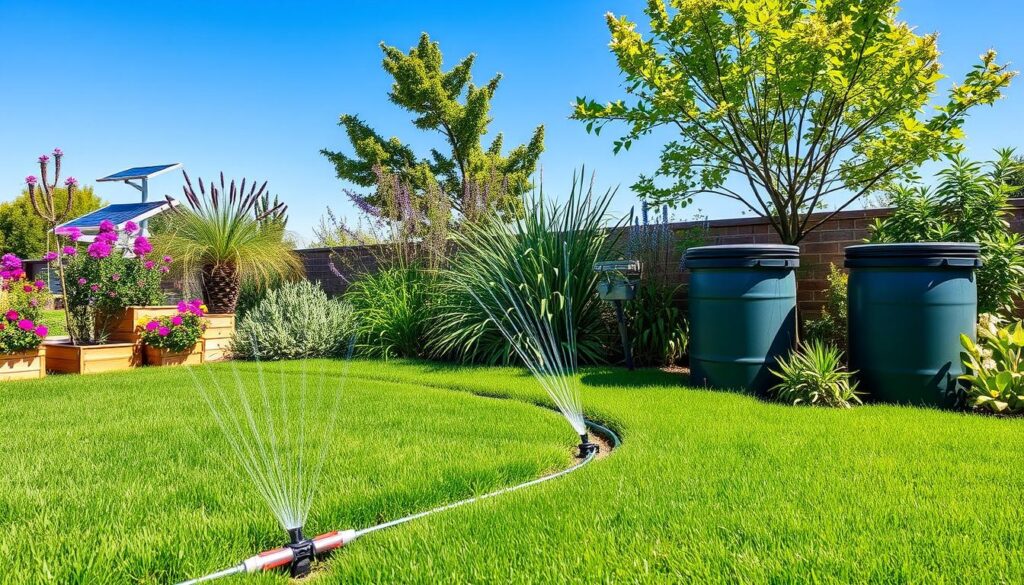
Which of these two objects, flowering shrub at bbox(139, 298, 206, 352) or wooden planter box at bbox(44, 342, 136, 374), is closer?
wooden planter box at bbox(44, 342, 136, 374)

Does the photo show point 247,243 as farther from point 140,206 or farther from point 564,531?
point 140,206

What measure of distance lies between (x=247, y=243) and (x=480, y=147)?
1529cm

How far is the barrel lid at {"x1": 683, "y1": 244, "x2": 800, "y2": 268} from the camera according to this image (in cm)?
394

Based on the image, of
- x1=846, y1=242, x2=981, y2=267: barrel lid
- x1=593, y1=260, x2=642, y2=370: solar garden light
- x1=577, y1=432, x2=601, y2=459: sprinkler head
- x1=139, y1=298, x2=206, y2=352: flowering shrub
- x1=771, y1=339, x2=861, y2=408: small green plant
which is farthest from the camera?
x1=139, y1=298, x2=206, y2=352: flowering shrub

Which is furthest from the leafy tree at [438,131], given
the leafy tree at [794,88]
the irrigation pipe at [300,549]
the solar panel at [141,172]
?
the irrigation pipe at [300,549]

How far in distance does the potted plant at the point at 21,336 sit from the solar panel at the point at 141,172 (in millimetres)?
11319

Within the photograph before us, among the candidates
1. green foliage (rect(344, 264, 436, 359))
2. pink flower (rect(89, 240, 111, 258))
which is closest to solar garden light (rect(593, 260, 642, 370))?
green foliage (rect(344, 264, 436, 359))

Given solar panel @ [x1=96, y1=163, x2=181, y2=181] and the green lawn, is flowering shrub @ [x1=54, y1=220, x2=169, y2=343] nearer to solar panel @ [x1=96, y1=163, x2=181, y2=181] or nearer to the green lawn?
the green lawn

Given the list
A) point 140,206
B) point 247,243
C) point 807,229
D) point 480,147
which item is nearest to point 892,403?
point 807,229

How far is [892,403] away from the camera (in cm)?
371

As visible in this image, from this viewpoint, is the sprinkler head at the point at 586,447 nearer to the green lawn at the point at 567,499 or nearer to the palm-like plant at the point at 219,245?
the green lawn at the point at 567,499

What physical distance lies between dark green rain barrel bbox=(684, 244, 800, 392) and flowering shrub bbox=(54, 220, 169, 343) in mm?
5878

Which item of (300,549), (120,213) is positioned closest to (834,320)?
(300,549)

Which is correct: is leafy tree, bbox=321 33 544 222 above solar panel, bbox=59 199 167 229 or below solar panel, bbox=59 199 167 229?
above
